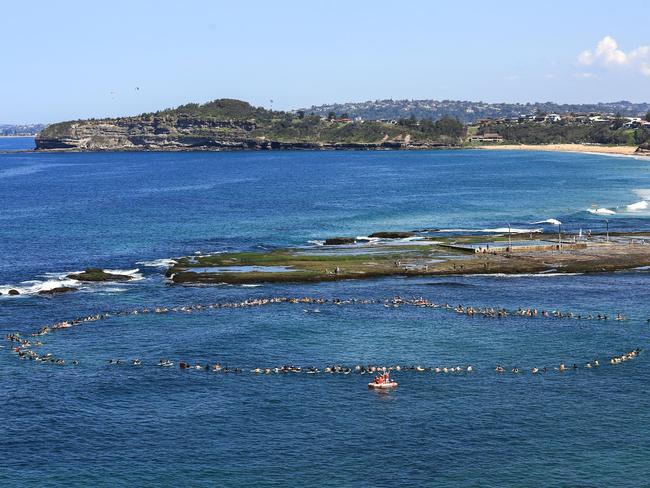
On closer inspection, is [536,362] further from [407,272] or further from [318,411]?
[407,272]

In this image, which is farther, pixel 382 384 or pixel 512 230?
pixel 512 230

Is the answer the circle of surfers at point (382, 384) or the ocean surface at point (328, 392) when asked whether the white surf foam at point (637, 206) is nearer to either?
the ocean surface at point (328, 392)

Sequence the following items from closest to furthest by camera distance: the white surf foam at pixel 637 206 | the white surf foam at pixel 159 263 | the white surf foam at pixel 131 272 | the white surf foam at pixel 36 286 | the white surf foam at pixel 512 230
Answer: the white surf foam at pixel 36 286 < the white surf foam at pixel 131 272 < the white surf foam at pixel 159 263 < the white surf foam at pixel 512 230 < the white surf foam at pixel 637 206

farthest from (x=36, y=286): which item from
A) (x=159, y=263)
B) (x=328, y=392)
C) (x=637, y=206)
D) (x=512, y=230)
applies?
(x=637, y=206)

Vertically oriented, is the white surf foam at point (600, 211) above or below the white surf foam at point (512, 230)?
above

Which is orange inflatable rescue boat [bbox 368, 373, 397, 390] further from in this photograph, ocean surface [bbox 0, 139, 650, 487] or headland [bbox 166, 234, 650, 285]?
headland [bbox 166, 234, 650, 285]

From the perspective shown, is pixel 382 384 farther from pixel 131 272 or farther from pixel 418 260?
pixel 131 272

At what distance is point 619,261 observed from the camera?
123812 mm

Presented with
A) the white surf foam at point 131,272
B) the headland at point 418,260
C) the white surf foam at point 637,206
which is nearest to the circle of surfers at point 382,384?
the headland at point 418,260

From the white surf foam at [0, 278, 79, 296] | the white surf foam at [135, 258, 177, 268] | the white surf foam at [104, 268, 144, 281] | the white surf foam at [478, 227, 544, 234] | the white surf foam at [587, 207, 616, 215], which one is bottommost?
the white surf foam at [0, 278, 79, 296]

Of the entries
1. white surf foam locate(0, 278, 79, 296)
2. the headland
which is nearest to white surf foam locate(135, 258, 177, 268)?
the headland

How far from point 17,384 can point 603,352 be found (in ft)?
169

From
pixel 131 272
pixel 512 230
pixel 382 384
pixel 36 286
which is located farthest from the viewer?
pixel 512 230

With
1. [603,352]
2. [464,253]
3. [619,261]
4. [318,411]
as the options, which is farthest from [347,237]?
[318,411]
